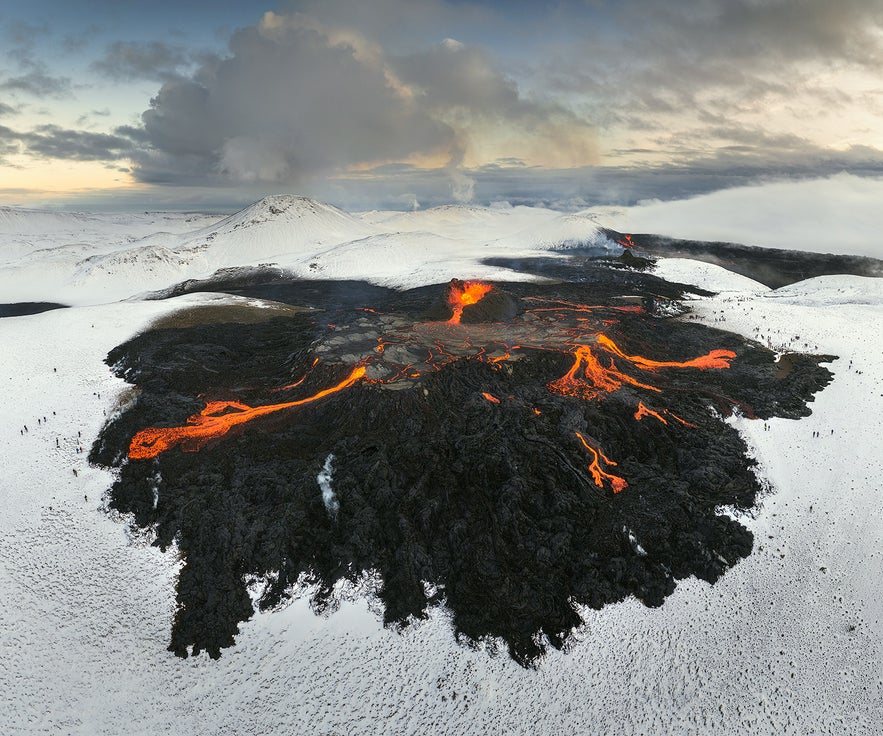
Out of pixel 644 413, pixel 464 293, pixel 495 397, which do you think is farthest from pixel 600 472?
pixel 464 293

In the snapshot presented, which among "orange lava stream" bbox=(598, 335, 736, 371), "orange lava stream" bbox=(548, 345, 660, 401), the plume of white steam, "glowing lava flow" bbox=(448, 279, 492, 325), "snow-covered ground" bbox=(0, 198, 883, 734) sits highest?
"glowing lava flow" bbox=(448, 279, 492, 325)

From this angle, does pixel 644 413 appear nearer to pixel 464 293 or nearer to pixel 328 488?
pixel 328 488

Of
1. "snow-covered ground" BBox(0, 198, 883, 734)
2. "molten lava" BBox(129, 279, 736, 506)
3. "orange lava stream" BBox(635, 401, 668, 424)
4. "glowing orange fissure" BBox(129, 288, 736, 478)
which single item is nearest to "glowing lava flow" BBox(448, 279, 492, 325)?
"molten lava" BBox(129, 279, 736, 506)

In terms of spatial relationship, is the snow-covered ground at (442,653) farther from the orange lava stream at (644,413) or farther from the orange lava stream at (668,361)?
the orange lava stream at (668,361)

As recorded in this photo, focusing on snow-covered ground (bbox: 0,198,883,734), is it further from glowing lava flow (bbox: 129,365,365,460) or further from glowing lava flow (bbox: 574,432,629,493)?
glowing lava flow (bbox: 574,432,629,493)

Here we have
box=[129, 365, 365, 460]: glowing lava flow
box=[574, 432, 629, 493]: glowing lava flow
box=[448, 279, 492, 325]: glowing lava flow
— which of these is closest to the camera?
box=[574, 432, 629, 493]: glowing lava flow

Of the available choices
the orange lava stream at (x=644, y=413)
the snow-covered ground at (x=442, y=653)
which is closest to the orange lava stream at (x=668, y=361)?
the orange lava stream at (x=644, y=413)
